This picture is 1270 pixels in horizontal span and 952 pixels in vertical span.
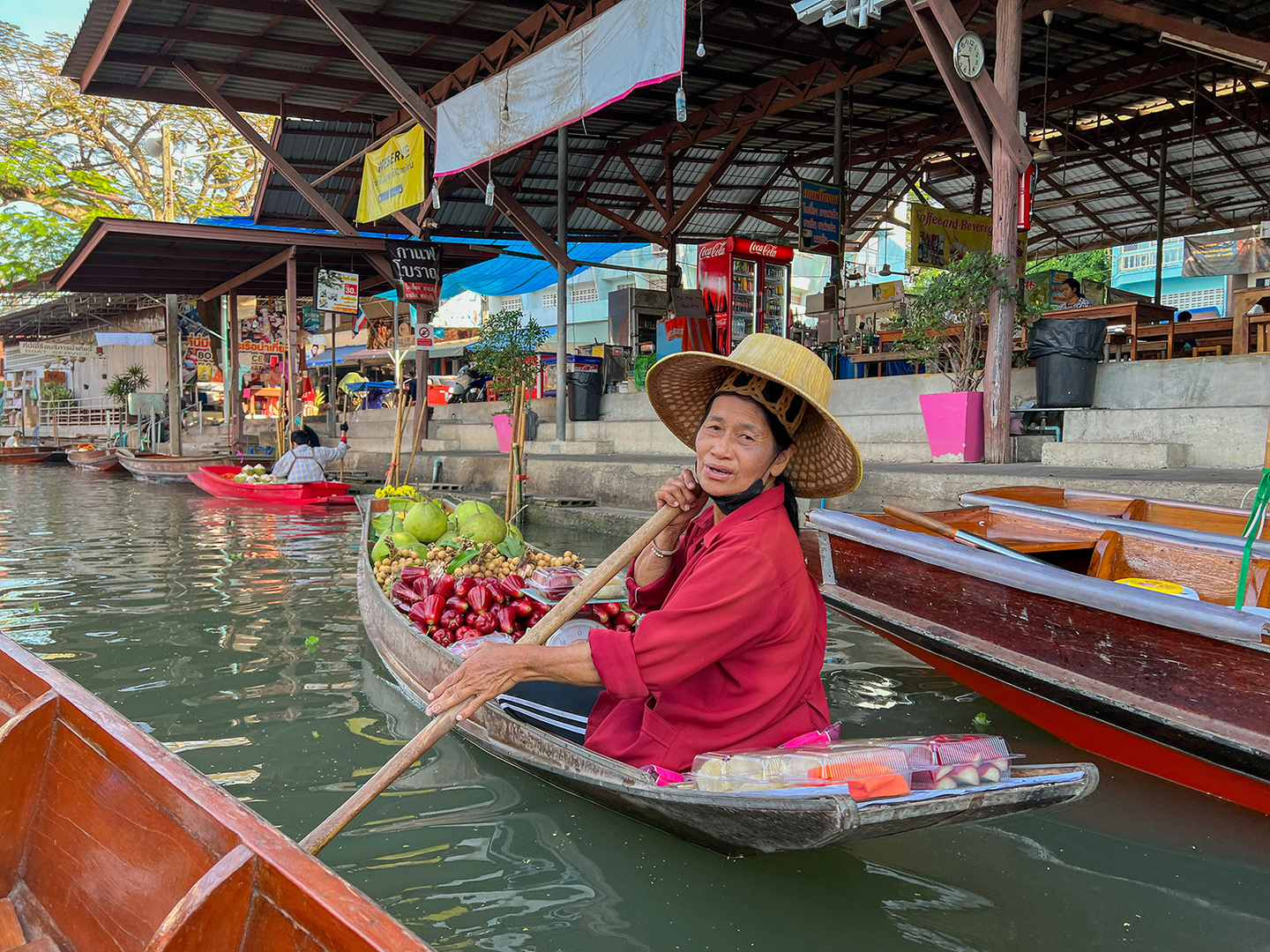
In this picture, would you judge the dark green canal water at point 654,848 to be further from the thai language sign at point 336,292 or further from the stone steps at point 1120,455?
the thai language sign at point 336,292

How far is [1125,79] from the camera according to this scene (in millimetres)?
11672

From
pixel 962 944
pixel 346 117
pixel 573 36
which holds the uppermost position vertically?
pixel 346 117

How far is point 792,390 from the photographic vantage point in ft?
7.18

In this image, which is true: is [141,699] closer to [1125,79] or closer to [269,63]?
[269,63]

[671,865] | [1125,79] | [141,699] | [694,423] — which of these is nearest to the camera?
[671,865]

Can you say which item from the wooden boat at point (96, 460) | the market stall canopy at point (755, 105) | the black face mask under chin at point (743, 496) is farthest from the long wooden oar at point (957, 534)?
the wooden boat at point (96, 460)

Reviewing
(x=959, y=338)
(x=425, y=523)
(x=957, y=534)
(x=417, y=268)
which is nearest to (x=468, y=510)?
(x=425, y=523)

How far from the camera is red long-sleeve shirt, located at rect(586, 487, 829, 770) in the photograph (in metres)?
1.99

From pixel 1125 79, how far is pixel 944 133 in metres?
2.81

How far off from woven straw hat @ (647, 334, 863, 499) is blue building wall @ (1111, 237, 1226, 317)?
2540cm

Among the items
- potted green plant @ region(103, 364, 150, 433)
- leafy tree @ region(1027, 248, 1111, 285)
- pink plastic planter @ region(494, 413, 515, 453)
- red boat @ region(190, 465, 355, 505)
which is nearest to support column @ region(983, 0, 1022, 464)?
pink plastic planter @ region(494, 413, 515, 453)

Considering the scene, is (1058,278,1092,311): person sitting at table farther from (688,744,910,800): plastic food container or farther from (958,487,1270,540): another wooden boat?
(688,744,910,800): plastic food container

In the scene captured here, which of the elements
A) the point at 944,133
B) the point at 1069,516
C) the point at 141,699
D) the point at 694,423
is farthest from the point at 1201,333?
the point at 141,699

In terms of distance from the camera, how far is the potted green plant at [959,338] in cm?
712
